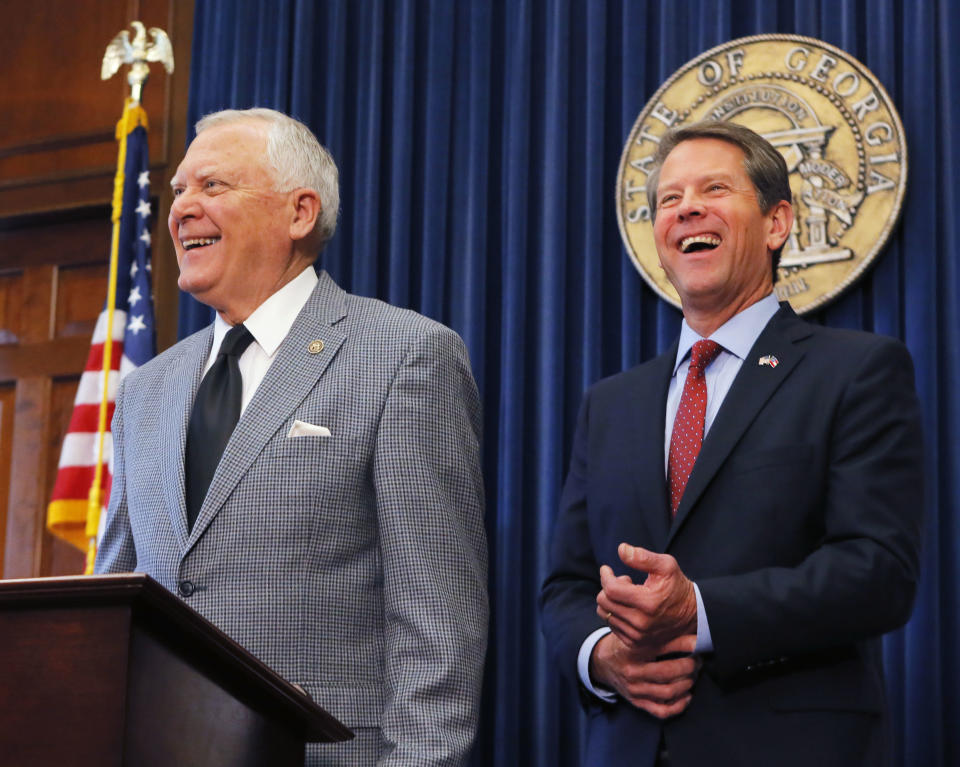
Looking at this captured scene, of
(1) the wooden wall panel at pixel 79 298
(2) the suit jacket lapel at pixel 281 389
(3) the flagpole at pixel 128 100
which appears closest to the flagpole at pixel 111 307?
(3) the flagpole at pixel 128 100

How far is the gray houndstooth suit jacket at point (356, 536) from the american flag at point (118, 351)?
2241mm

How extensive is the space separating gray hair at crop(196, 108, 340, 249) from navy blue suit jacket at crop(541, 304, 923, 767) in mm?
638

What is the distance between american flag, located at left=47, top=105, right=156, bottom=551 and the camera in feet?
13.7

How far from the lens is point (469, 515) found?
1.94 metres

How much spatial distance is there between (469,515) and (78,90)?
11.7 ft

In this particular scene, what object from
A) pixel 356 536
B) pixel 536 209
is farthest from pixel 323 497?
pixel 536 209

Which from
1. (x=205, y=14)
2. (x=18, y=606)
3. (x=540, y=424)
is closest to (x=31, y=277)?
(x=205, y=14)

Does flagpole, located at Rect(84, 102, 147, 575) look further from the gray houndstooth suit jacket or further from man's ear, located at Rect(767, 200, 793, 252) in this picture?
man's ear, located at Rect(767, 200, 793, 252)

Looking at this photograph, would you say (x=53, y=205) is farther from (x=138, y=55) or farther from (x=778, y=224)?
(x=778, y=224)

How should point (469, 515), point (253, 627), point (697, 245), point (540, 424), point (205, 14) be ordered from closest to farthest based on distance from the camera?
1. point (253, 627)
2. point (469, 515)
3. point (697, 245)
4. point (540, 424)
5. point (205, 14)

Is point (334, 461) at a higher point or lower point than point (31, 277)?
lower

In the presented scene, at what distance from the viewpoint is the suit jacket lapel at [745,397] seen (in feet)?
6.59

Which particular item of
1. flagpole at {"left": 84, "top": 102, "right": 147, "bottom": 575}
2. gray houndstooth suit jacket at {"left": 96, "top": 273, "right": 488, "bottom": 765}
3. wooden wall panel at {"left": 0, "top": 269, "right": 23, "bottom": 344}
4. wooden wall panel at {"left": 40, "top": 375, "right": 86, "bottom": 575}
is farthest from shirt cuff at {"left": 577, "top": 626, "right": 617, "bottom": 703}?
wooden wall panel at {"left": 0, "top": 269, "right": 23, "bottom": 344}

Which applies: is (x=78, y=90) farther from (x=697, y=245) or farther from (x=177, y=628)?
(x=177, y=628)
